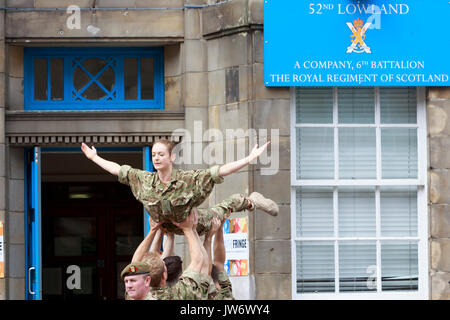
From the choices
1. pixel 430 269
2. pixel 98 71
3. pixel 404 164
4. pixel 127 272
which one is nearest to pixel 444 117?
pixel 404 164

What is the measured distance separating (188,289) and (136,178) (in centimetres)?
131

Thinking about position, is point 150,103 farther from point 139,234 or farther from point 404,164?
point 139,234

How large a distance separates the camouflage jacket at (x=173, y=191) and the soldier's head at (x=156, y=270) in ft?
2.57

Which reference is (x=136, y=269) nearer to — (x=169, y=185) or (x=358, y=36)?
(x=169, y=185)

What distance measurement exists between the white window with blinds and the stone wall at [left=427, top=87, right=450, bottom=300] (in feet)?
0.55

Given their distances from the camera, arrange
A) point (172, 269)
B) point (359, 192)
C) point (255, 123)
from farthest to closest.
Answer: point (359, 192) → point (255, 123) → point (172, 269)

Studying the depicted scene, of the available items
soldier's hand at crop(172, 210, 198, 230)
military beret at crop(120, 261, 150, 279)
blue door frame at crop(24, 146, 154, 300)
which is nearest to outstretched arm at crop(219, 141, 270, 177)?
soldier's hand at crop(172, 210, 198, 230)

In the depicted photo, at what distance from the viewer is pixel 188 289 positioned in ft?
24.9

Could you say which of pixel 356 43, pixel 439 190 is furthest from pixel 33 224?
pixel 439 190

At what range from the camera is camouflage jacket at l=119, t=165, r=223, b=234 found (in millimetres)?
→ 8352

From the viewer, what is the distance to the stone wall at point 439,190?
12.9m

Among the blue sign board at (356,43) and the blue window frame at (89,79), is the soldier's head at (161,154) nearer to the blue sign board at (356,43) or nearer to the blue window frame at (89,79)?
the blue sign board at (356,43)

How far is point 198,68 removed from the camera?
1330 cm

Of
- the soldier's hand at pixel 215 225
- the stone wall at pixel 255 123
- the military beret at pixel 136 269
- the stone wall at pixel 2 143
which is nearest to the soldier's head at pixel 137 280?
the military beret at pixel 136 269
